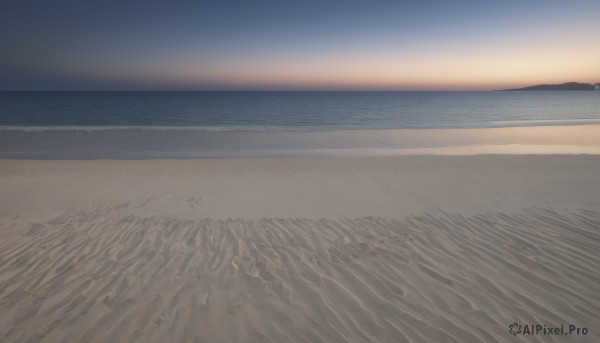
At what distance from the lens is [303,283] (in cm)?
424

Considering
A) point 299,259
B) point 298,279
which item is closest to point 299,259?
point 299,259

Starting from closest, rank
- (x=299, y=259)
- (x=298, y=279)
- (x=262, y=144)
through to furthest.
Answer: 1. (x=298, y=279)
2. (x=299, y=259)
3. (x=262, y=144)

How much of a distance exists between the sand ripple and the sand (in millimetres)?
22

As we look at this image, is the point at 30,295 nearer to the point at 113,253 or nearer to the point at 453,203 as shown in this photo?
the point at 113,253

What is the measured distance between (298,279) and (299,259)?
534mm

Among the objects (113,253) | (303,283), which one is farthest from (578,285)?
(113,253)

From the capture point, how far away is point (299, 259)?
15.9 feet

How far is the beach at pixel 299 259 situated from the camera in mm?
3521

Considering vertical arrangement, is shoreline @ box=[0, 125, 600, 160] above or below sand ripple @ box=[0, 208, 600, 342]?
above

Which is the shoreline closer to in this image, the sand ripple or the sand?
the sand

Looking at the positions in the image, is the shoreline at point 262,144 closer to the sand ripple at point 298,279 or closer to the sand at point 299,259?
the sand at point 299,259

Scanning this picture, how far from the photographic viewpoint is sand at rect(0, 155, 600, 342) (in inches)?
139

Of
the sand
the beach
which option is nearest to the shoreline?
the sand

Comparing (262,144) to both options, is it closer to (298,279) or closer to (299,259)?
(299,259)
